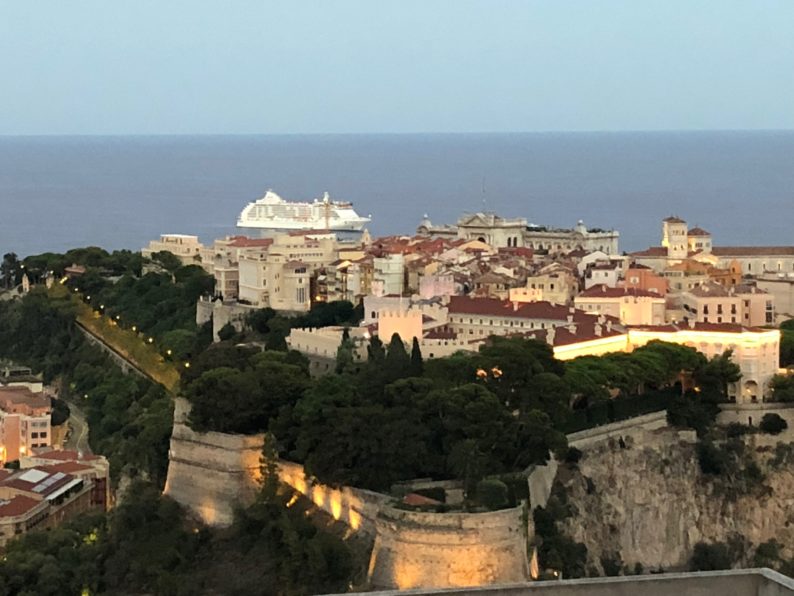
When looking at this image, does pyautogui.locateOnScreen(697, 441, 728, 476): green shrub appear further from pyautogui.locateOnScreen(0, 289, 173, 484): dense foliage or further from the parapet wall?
pyautogui.locateOnScreen(0, 289, 173, 484): dense foliage

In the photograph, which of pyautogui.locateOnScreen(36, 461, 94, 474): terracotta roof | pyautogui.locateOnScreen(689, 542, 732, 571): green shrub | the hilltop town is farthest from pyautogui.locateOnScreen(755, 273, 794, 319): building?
pyautogui.locateOnScreen(36, 461, 94, 474): terracotta roof

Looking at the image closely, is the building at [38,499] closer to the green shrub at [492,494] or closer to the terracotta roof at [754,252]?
the green shrub at [492,494]

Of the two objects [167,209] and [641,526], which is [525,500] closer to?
[641,526]

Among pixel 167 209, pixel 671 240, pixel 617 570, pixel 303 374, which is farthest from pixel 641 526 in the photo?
pixel 167 209

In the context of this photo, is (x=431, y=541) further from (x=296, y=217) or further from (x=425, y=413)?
(x=296, y=217)

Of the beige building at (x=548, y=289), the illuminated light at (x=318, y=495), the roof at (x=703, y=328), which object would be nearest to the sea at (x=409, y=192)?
the beige building at (x=548, y=289)

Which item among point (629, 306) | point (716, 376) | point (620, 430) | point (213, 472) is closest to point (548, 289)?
point (629, 306)
